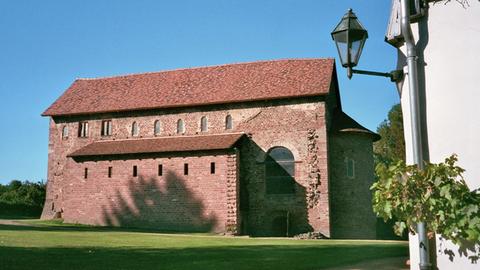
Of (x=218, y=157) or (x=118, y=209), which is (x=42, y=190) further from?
(x=218, y=157)

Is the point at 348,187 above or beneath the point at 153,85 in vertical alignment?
beneath

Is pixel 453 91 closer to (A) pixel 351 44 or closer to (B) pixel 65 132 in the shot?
(A) pixel 351 44

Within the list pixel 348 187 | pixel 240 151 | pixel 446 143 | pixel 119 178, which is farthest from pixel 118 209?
pixel 446 143

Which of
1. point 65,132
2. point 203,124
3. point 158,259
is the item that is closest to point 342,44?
point 158,259

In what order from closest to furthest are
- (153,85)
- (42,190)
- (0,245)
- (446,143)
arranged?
(446,143)
(0,245)
(153,85)
(42,190)

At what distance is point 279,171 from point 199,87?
917cm

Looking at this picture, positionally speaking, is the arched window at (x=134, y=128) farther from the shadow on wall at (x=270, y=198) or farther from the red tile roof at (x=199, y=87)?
the shadow on wall at (x=270, y=198)

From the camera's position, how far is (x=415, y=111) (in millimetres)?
5551

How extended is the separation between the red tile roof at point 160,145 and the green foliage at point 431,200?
82.8 ft

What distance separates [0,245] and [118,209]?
17696 mm

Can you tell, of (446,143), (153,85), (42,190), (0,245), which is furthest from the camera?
(42,190)

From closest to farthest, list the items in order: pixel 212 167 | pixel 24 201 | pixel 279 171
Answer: pixel 212 167, pixel 279 171, pixel 24 201

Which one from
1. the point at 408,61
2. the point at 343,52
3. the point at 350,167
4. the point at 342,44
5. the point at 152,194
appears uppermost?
the point at 350,167

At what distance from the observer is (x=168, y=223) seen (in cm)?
3166
